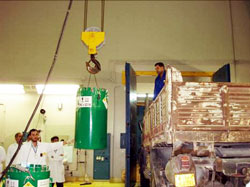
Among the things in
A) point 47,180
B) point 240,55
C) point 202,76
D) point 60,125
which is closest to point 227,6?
point 240,55

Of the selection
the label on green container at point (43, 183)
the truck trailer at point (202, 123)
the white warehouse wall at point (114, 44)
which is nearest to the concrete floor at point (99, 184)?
the white warehouse wall at point (114, 44)

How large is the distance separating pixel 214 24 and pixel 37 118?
9.06 meters

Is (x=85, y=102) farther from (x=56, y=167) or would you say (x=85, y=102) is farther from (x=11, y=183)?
(x=56, y=167)

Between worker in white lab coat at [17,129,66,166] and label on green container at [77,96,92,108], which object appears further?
worker in white lab coat at [17,129,66,166]

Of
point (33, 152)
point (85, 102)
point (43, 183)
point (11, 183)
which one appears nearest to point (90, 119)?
point (85, 102)

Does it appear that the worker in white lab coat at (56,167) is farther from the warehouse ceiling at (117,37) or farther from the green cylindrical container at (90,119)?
the warehouse ceiling at (117,37)

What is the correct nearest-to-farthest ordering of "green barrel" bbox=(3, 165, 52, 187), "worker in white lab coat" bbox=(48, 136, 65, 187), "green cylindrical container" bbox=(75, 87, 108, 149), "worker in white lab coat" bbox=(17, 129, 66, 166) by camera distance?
"green barrel" bbox=(3, 165, 52, 187) < "green cylindrical container" bbox=(75, 87, 108, 149) < "worker in white lab coat" bbox=(17, 129, 66, 166) < "worker in white lab coat" bbox=(48, 136, 65, 187)

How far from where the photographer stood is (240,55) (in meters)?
11.3

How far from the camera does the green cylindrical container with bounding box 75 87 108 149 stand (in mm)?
4277

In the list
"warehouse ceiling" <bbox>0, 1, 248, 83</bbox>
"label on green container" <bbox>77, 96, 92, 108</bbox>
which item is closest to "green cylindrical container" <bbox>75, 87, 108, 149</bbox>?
"label on green container" <bbox>77, 96, 92, 108</bbox>

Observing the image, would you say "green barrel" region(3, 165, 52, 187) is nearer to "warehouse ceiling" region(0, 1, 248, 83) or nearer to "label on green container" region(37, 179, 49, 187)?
"label on green container" region(37, 179, 49, 187)

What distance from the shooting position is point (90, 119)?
430cm

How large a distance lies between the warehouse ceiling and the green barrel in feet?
27.9

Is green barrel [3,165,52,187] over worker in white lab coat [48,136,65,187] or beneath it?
over
